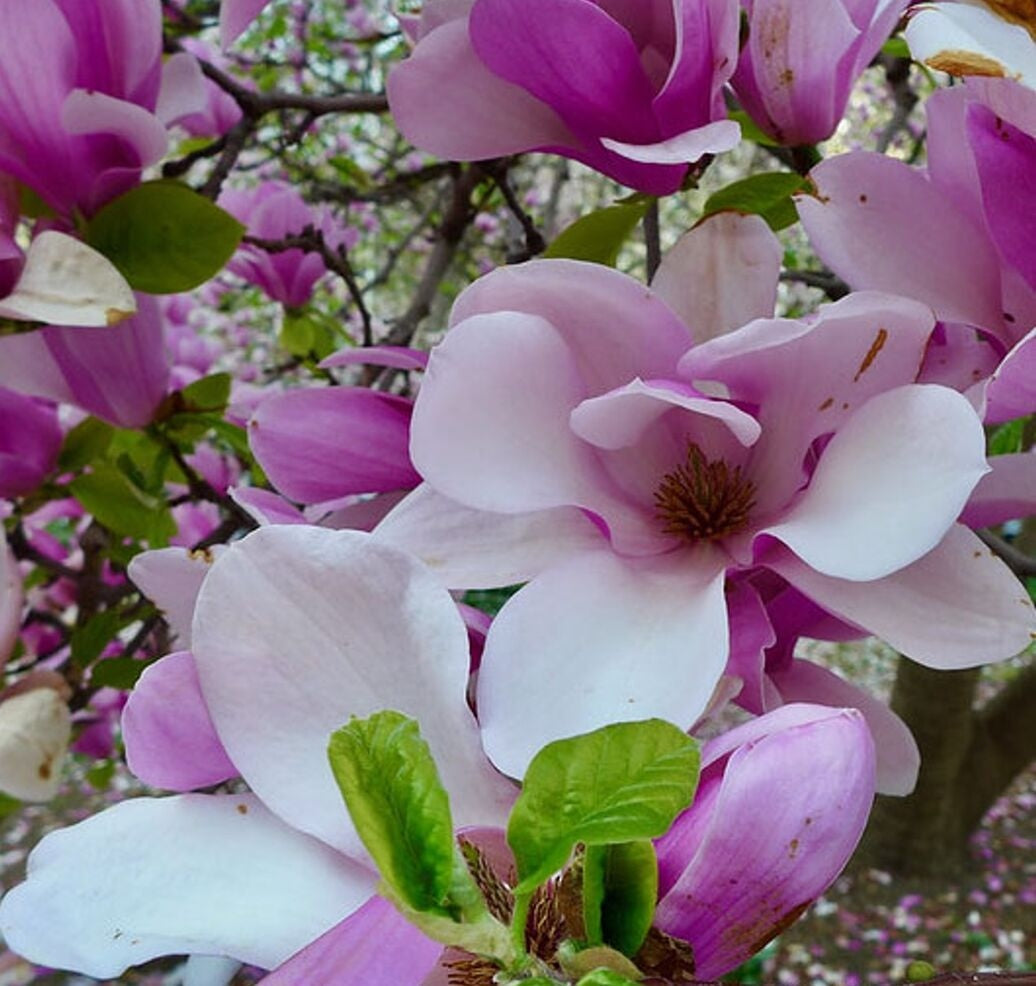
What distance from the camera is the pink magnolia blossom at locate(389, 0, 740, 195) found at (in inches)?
14.3

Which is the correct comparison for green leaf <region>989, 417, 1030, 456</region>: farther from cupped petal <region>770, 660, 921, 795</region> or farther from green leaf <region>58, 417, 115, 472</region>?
green leaf <region>58, 417, 115, 472</region>

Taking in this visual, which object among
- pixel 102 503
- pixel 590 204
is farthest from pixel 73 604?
pixel 590 204

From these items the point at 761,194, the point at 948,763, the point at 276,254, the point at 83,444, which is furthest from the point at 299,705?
the point at 948,763

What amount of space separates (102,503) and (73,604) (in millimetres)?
520

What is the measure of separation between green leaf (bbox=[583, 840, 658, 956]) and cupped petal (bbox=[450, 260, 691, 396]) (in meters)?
0.14

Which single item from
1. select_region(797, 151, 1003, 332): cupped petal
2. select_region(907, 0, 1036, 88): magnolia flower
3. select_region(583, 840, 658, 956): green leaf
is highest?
select_region(907, 0, 1036, 88): magnolia flower

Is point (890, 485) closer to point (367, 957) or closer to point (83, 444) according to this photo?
point (367, 957)

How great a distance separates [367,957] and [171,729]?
0.08m

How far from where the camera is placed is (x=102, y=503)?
858 mm

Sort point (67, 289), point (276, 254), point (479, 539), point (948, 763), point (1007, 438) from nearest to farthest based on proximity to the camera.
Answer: point (479, 539)
point (67, 289)
point (1007, 438)
point (276, 254)
point (948, 763)

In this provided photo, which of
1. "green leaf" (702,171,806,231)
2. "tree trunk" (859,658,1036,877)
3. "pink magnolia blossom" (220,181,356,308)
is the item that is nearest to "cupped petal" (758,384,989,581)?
"green leaf" (702,171,806,231)

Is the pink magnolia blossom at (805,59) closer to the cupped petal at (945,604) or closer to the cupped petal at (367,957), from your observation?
the cupped petal at (945,604)

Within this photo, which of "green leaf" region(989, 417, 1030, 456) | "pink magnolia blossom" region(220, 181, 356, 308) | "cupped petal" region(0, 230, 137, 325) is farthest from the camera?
"pink magnolia blossom" region(220, 181, 356, 308)

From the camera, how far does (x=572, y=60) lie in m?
0.37
